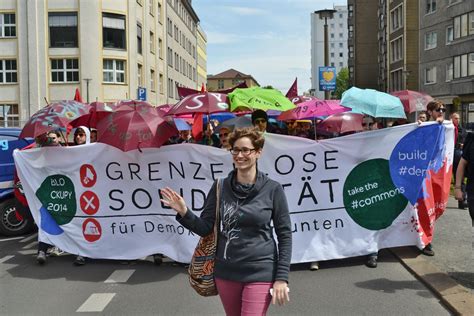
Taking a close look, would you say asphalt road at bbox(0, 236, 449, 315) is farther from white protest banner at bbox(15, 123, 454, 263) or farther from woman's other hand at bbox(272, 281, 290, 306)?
woman's other hand at bbox(272, 281, 290, 306)

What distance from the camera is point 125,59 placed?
4494 centimetres

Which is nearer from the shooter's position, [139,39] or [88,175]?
[88,175]

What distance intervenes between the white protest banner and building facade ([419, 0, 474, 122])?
3430cm

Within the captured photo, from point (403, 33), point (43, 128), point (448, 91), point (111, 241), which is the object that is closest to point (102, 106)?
point (43, 128)

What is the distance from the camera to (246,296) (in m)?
3.33

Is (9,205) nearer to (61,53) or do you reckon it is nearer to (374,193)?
(374,193)

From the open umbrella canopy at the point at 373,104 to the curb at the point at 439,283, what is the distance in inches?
83.9

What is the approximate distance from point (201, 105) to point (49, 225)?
9.02ft

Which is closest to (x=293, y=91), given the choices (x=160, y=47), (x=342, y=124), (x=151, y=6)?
(x=342, y=124)

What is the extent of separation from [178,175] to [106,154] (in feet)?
3.48

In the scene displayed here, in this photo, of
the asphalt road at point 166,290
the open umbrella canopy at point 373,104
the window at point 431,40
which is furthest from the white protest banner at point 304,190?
the window at point 431,40

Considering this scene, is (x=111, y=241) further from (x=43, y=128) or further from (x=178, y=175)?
(x=43, y=128)

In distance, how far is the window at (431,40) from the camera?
48.8m

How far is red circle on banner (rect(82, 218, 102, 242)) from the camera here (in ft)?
24.4
